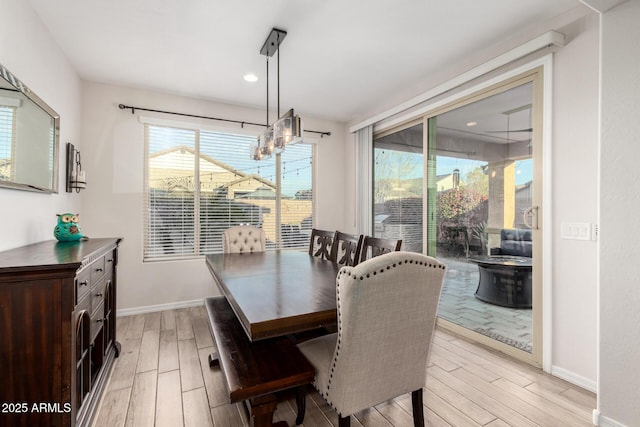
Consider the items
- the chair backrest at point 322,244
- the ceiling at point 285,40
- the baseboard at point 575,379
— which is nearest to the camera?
the baseboard at point 575,379

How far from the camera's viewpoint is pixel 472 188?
2.93 m

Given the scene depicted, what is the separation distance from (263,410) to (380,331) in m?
0.60

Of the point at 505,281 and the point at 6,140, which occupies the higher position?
the point at 6,140

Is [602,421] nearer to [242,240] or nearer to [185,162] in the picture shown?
[242,240]

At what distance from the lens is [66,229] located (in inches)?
86.0

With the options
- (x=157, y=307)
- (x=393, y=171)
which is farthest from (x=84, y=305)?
(x=393, y=171)

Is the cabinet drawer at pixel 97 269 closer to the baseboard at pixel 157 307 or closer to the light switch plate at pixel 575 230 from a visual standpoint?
the baseboard at pixel 157 307

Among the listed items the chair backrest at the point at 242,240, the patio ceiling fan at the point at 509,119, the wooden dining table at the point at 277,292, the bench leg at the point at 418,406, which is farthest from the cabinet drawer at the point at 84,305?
the patio ceiling fan at the point at 509,119

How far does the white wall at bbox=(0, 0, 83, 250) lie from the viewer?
1806 millimetres

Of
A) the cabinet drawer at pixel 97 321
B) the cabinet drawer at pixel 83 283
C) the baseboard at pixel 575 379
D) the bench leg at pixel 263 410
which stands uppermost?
the cabinet drawer at pixel 83 283

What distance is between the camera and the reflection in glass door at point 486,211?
2.52m

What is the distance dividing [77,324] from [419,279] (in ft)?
5.57

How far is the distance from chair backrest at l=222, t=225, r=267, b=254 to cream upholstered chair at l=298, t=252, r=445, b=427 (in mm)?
2067

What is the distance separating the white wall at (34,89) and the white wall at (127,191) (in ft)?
1.07
